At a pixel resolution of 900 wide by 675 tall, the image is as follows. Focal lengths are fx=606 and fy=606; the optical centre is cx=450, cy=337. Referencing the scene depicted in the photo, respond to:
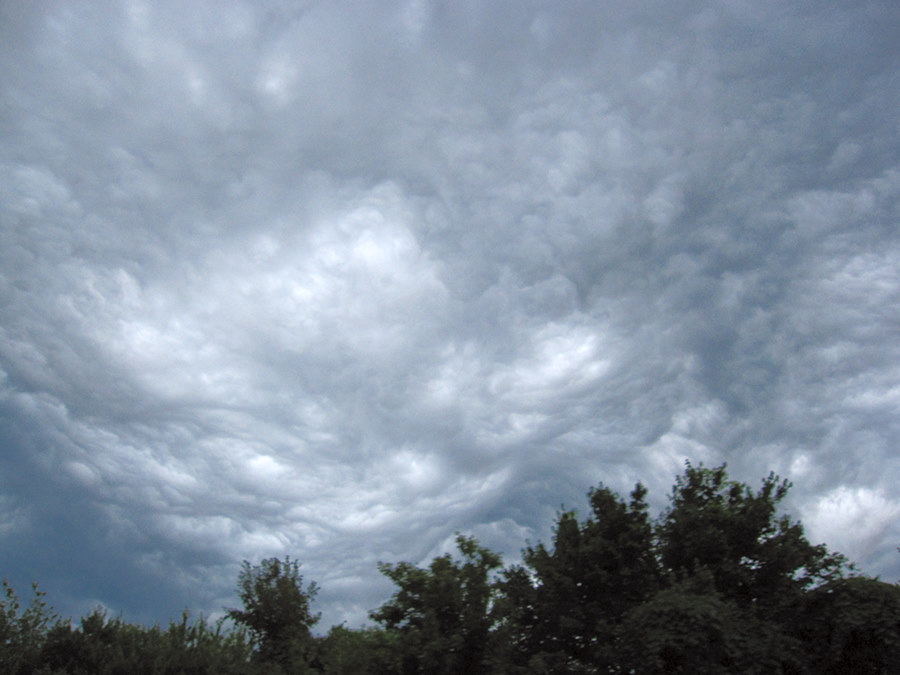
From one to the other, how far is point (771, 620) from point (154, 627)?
34.0m

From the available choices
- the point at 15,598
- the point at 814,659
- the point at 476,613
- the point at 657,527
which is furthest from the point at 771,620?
the point at 15,598

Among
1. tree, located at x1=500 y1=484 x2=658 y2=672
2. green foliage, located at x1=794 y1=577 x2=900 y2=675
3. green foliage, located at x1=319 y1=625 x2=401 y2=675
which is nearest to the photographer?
green foliage, located at x1=794 y1=577 x2=900 y2=675

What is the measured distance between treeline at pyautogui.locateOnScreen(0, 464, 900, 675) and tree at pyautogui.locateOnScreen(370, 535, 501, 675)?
59mm

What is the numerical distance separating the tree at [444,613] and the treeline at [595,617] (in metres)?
0.06

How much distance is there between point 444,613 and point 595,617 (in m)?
9.40

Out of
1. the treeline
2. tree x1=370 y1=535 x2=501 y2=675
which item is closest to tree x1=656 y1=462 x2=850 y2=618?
the treeline

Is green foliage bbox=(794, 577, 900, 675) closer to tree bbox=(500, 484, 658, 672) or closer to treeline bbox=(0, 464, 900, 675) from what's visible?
treeline bbox=(0, 464, 900, 675)

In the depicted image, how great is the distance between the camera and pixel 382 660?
958 inches

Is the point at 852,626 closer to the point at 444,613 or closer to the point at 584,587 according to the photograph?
the point at 584,587

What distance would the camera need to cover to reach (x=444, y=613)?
25.2 meters

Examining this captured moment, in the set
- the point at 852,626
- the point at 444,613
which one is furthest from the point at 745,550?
the point at 444,613

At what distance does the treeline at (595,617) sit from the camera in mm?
→ 23609

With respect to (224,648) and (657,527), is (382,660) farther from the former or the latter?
(657,527)

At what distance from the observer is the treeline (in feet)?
77.5
